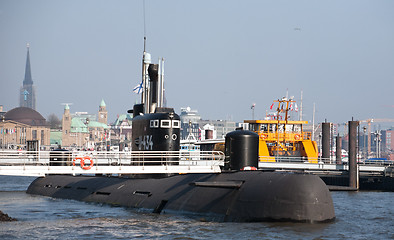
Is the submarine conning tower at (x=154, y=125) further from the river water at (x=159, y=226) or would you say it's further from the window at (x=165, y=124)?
the river water at (x=159, y=226)

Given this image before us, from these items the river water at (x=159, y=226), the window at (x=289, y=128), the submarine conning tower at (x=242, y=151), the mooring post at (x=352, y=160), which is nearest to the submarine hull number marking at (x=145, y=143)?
the river water at (x=159, y=226)

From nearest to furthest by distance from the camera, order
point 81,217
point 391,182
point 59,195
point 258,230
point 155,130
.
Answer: point 258,230 < point 81,217 < point 155,130 < point 59,195 < point 391,182

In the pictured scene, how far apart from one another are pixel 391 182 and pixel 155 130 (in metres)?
28.5

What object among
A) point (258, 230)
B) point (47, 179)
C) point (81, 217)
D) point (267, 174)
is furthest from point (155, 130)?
point (47, 179)

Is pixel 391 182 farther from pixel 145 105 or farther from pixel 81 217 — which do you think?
pixel 81 217

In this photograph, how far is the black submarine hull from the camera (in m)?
22.5

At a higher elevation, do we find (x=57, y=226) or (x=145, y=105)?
(x=145, y=105)

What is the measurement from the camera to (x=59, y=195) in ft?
125

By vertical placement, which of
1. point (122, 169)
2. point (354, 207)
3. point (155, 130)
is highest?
point (155, 130)

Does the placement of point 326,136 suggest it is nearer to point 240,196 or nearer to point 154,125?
point 154,125

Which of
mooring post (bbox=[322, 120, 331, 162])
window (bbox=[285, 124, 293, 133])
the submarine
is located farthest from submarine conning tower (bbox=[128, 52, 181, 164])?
window (bbox=[285, 124, 293, 133])

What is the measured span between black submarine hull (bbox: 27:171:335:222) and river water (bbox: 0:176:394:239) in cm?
39

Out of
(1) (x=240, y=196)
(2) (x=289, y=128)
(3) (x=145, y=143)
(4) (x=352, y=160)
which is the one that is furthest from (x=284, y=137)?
(1) (x=240, y=196)

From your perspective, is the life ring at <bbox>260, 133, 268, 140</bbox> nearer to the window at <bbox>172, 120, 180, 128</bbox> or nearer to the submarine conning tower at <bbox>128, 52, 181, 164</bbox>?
the submarine conning tower at <bbox>128, 52, 181, 164</bbox>
